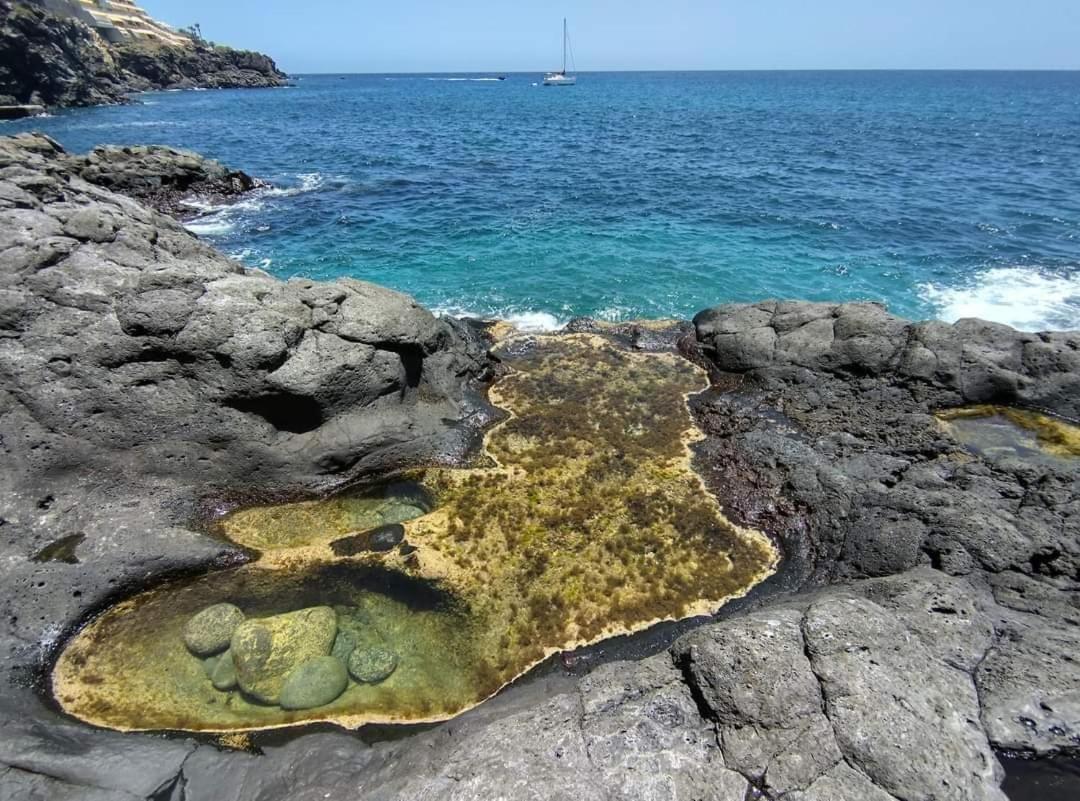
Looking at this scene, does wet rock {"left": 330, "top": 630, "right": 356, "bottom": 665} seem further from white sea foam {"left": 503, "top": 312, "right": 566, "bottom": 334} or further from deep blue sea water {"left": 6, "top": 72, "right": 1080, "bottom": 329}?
deep blue sea water {"left": 6, "top": 72, "right": 1080, "bottom": 329}

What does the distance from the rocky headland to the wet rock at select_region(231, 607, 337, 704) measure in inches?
50.7

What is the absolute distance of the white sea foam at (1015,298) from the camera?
27781 millimetres

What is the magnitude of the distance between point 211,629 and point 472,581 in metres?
5.27

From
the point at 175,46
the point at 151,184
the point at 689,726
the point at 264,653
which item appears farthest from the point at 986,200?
the point at 175,46

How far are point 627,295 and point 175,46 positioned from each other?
8092 inches

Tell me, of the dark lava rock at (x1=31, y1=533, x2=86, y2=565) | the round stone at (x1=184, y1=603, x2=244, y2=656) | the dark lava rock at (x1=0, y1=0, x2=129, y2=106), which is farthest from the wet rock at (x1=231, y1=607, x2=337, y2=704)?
the dark lava rock at (x1=0, y1=0, x2=129, y2=106)

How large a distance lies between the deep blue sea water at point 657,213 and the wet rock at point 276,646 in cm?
1919

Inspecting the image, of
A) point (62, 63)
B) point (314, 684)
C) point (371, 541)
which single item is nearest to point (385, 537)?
point (371, 541)

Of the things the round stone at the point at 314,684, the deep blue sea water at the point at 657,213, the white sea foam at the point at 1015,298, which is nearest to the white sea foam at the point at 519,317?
the deep blue sea water at the point at 657,213

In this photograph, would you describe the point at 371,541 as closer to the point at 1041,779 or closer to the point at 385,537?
the point at 385,537

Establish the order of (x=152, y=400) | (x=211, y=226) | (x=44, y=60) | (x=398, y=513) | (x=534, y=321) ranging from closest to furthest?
(x=398, y=513), (x=152, y=400), (x=534, y=321), (x=211, y=226), (x=44, y=60)

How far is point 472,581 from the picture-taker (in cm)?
1348

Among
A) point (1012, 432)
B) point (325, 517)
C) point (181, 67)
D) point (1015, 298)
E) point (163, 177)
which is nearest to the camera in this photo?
point (325, 517)

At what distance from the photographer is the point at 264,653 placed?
11.4m
